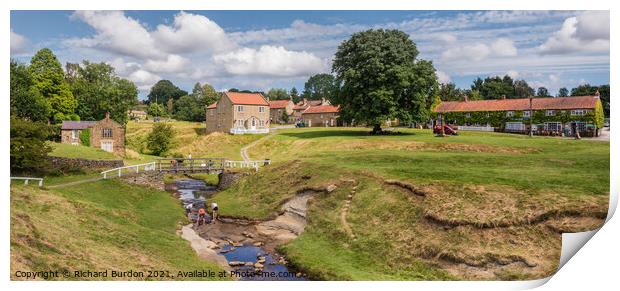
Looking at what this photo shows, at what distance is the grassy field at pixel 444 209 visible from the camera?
18.8m

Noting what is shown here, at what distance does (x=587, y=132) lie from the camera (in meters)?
43.1

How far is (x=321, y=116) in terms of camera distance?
289ft

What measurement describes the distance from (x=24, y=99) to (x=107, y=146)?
36.4ft

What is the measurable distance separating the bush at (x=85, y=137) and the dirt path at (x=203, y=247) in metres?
19.4

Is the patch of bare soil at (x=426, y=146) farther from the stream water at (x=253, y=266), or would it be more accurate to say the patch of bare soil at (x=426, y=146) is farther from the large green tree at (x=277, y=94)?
the large green tree at (x=277, y=94)

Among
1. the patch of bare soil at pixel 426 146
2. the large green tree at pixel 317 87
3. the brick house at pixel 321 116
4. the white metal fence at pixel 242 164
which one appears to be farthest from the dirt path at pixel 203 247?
the large green tree at pixel 317 87

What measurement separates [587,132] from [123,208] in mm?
42109

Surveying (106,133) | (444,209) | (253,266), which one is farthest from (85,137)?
(444,209)

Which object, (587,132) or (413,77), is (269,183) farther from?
(587,132)

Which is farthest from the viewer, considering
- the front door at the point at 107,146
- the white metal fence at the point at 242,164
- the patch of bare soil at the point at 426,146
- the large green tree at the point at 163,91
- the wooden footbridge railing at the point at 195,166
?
the large green tree at the point at 163,91

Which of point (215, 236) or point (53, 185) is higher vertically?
point (53, 185)

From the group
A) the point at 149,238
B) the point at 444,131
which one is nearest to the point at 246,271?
the point at 149,238

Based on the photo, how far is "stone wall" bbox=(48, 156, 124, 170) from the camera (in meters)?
30.2

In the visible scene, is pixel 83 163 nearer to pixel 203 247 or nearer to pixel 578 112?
Result: pixel 203 247
